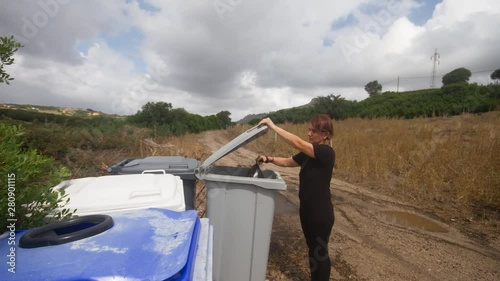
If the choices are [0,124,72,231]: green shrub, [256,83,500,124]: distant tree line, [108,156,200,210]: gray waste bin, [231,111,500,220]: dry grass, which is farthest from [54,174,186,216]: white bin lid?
[256,83,500,124]: distant tree line

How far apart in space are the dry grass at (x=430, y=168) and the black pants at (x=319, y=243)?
12.6 feet

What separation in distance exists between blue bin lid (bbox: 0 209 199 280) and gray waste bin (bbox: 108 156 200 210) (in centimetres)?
136

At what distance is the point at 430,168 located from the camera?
6.08m

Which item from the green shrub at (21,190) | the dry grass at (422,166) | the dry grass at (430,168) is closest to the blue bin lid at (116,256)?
the green shrub at (21,190)

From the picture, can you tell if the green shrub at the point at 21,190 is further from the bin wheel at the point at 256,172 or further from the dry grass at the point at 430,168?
the dry grass at the point at 430,168

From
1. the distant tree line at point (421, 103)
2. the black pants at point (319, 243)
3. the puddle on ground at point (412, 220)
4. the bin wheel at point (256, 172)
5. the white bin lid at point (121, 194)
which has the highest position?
the distant tree line at point (421, 103)

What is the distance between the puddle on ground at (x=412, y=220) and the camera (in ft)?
13.9

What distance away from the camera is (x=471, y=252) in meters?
3.46

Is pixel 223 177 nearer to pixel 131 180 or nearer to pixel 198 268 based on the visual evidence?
pixel 131 180

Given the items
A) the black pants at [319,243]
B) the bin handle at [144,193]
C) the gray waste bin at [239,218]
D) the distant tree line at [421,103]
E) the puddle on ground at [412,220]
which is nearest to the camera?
the bin handle at [144,193]

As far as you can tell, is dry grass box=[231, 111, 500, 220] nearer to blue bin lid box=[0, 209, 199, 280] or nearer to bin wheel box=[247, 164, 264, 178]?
bin wheel box=[247, 164, 264, 178]

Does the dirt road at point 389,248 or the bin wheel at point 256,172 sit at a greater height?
the bin wheel at point 256,172

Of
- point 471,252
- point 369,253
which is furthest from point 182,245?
point 471,252

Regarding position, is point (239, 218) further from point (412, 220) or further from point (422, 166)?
point (422, 166)
